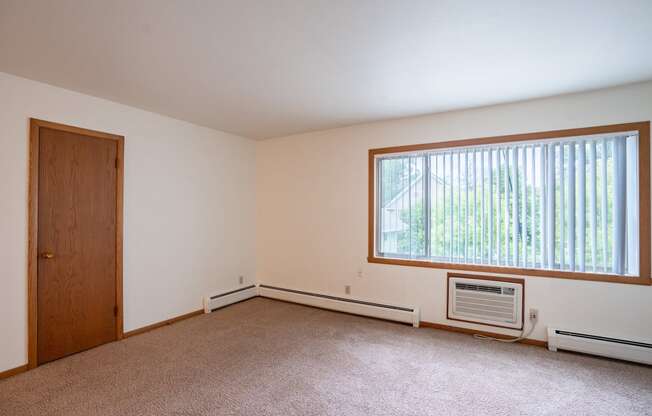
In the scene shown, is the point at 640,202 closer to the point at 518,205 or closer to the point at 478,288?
the point at 518,205

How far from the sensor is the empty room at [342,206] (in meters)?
2.16

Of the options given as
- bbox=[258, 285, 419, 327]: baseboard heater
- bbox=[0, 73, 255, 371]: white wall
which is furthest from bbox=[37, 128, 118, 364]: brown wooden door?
bbox=[258, 285, 419, 327]: baseboard heater

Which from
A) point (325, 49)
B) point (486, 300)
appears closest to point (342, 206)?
point (486, 300)

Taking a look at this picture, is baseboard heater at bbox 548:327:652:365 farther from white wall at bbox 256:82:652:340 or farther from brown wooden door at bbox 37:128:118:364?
brown wooden door at bbox 37:128:118:364

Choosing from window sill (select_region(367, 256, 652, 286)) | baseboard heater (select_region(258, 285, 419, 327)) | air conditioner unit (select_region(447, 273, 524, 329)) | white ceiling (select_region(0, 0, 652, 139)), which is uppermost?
white ceiling (select_region(0, 0, 652, 139))

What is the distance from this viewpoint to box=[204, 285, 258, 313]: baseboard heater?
14.2 ft

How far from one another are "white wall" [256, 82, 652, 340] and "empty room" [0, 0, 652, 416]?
0.08ft

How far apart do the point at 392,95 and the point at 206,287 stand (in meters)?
3.39

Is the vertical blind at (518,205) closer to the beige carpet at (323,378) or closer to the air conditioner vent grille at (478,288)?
the air conditioner vent grille at (478,288)

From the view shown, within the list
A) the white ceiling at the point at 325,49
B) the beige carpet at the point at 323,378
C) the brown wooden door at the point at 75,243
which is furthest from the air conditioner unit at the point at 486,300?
the brown wooden door at the point at 75,243

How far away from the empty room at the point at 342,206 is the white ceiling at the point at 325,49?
20 millimetres

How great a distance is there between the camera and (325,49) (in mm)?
2299

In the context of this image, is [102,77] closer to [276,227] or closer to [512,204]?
[276,227]

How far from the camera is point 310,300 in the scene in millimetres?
4625
